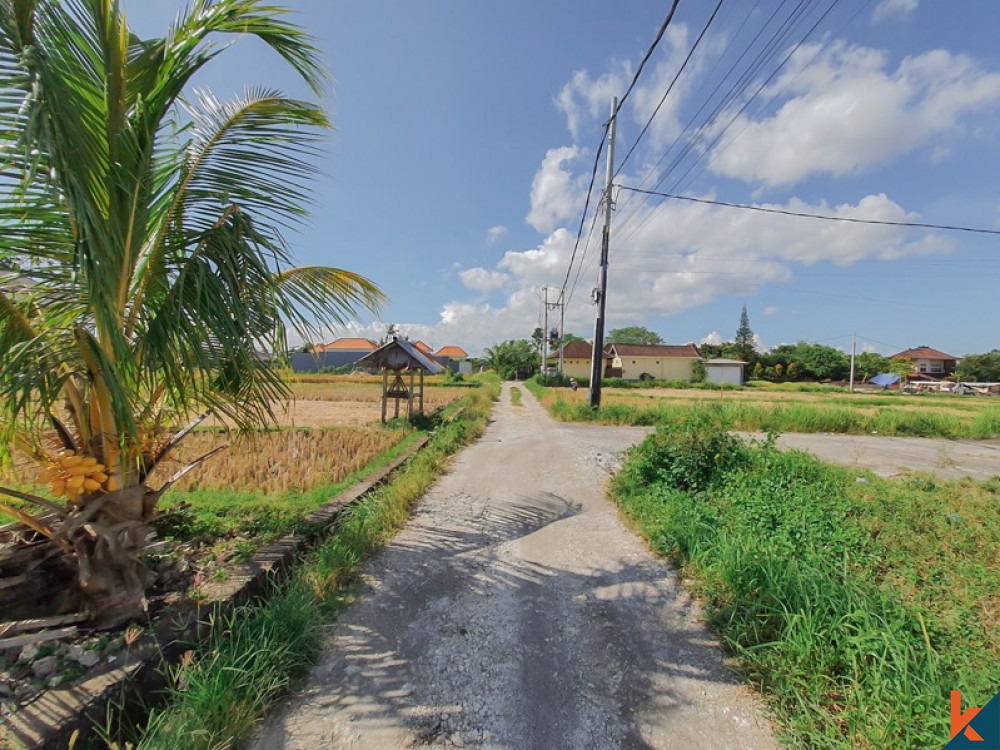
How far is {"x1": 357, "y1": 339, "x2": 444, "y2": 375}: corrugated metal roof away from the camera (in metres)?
10.6

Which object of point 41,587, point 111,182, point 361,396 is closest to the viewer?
point 111,182

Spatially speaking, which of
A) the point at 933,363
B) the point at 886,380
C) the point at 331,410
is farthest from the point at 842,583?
the point at 933,363

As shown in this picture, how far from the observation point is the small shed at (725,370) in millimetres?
46469

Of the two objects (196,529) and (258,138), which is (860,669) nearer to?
(258,138)

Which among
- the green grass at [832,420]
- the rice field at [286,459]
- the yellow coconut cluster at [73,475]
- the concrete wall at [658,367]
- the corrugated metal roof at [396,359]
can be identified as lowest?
the rice field at [286,459]

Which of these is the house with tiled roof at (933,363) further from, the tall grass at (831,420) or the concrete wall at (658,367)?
the tall grass at (831,420)

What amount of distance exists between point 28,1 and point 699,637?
200 inches

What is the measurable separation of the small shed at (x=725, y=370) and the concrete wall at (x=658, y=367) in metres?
2.60

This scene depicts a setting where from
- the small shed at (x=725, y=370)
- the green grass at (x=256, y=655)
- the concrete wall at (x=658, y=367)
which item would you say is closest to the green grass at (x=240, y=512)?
the green grass at (x=256, y=655)

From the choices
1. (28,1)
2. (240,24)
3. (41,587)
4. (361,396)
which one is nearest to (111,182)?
(28,1)

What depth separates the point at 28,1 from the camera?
1.77 meters

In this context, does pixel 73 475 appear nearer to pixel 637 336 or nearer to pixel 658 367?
pixel 658 367

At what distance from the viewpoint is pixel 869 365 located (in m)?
56.4

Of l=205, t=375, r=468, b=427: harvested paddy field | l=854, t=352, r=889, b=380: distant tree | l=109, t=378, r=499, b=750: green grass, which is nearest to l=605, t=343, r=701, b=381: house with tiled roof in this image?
l=854, t=352, r=889, b=380: distant tree
